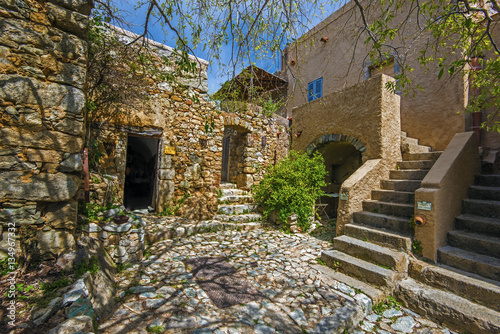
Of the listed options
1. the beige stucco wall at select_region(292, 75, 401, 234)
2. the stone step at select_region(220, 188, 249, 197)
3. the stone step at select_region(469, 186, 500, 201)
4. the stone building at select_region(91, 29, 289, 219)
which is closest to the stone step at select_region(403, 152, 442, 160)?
the beige stucco wall at select_region(292, 75, 401, 234)

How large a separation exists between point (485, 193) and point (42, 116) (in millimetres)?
6133

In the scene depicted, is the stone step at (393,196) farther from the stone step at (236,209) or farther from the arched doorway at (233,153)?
the arched doorway at (233,153)

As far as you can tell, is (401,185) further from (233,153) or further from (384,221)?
(233,153)

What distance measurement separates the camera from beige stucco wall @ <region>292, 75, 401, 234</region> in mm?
4379

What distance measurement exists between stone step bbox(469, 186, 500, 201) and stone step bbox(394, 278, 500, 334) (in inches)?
77.1

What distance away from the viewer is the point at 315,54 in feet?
29.4

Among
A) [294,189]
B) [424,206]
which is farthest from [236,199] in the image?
[424,206]

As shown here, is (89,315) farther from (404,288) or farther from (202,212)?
→ (202,212)

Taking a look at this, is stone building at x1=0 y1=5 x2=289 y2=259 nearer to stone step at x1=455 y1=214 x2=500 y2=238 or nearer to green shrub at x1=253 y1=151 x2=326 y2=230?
green shrub at x1=253 y1=151 x2=326 y2=230

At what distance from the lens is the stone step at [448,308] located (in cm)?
221

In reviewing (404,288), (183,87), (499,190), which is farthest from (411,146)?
(183,87)

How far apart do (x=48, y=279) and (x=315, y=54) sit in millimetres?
10032

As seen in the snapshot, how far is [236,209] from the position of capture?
5934 millimetres

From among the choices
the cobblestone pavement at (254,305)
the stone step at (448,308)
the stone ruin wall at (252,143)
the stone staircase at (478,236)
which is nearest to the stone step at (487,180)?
the stone staircase at (478,236)
